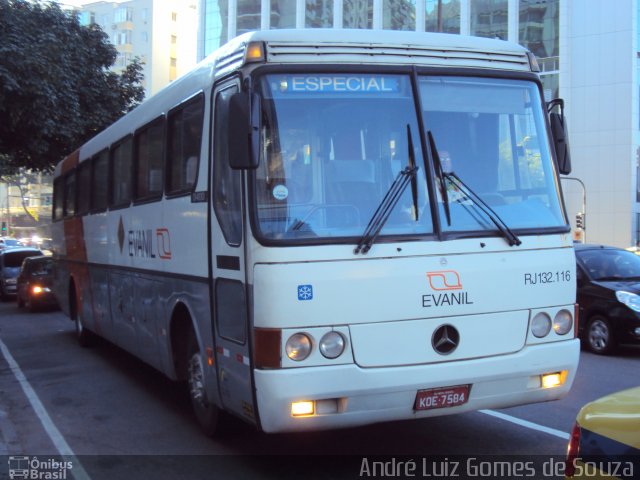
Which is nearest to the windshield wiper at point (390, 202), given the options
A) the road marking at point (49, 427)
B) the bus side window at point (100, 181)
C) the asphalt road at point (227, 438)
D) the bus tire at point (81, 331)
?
the asphalt road at point (227, 438)

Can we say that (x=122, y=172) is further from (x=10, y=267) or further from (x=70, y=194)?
(x=10, y=267)

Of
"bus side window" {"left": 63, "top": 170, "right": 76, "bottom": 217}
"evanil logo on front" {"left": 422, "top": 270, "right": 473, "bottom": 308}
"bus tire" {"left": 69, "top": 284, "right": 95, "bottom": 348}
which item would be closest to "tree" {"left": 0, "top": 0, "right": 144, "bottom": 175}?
"bus side window" {"left": 63, "top": 170, "right": 76, "bottom": 217}

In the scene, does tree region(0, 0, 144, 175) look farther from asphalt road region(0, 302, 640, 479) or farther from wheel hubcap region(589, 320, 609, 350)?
wheel hubcap region(589, 320, 609, 350)

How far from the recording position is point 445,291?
5074 millimetres

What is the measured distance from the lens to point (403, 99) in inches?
209

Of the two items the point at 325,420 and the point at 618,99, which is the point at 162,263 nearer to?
the point at 325,420

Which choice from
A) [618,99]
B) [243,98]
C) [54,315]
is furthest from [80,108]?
[618,99]

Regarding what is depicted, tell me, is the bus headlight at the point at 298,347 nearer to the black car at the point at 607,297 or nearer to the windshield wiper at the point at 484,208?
the windshield wiper at the point at 484,208

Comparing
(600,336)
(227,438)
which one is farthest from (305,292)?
(600,336)

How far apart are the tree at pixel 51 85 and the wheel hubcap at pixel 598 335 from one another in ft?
40.2

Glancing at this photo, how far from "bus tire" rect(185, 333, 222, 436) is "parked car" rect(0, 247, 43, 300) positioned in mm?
20143

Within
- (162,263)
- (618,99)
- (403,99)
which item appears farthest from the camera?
(618,99)

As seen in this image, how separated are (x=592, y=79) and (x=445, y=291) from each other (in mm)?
46065

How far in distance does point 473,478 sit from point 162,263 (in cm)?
372
